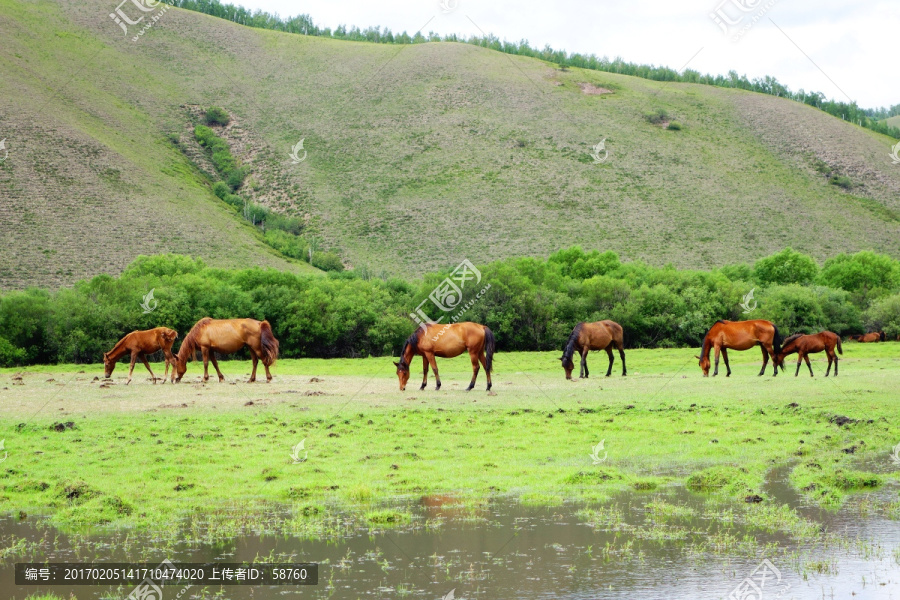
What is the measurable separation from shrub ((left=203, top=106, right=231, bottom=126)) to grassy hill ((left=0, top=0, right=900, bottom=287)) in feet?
4.86

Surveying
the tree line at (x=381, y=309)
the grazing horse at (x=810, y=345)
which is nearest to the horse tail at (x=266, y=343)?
the grazing horse at (x=810, y=345)

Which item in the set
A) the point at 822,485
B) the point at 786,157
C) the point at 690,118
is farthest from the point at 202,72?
the point at 822,485

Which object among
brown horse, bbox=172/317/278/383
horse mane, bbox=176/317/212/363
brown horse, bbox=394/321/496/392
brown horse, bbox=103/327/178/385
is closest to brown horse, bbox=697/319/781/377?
brown horse, bbox=394/321/496/392

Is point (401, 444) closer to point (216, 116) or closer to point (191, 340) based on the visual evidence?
point (191, 340)

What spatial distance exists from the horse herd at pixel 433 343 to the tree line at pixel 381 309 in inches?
688

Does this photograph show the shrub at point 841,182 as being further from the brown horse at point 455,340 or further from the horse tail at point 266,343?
the horse tail at point 266,343

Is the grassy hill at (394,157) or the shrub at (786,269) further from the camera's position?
the grassy hill at (394,157)

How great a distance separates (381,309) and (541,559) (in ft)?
150

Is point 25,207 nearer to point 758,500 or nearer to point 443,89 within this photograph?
point 443,89

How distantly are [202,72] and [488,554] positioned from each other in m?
153

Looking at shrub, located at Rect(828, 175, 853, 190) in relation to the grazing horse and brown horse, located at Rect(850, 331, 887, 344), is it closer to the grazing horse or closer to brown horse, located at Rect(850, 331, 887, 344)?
brown horse, located at Rect(850, 331, 887, 344)

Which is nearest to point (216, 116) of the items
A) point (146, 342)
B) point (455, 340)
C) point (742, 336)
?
point (146, 342)

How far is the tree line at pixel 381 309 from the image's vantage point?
46.7 m

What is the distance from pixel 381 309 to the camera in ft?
177
